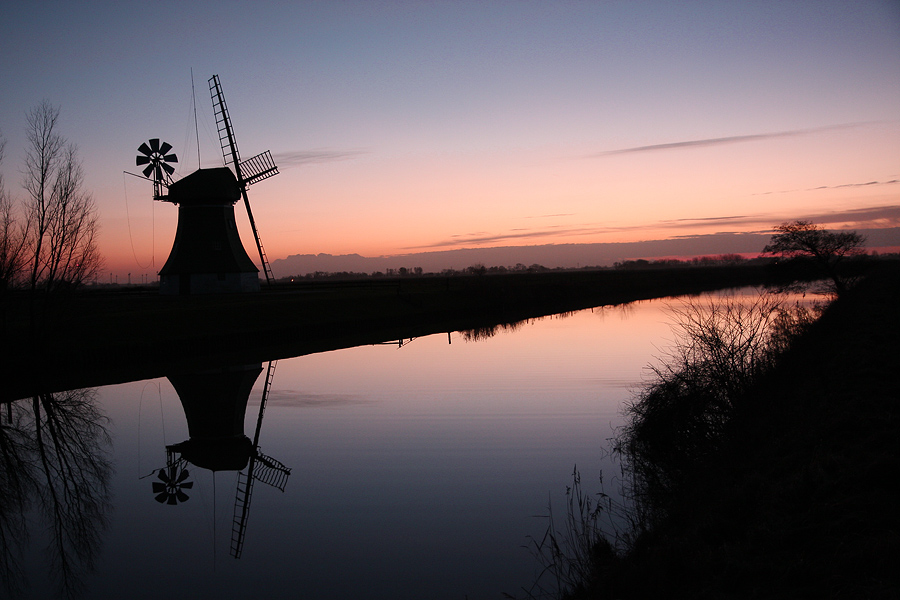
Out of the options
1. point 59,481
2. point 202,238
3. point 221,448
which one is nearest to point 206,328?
point 202,238

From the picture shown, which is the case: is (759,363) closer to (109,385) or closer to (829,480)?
(829,480)

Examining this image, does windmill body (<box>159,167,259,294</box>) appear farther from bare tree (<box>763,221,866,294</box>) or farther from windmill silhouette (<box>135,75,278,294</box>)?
bare tree (<box>763,221,866,294</box>)

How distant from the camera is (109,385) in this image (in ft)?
69.9

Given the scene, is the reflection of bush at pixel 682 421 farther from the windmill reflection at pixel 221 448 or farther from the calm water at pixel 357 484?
the windmill reflection at pixel 221 448

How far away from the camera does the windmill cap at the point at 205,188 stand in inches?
1634

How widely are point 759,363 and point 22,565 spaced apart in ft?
48.4

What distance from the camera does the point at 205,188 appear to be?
41.9 metres

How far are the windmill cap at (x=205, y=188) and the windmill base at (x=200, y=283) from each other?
4.75 m

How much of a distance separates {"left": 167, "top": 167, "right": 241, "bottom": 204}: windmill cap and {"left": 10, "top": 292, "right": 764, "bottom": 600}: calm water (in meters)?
22.2

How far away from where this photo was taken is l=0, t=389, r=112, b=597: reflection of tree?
8.51 m

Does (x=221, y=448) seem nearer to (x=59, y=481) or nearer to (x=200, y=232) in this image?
(x=59, y=481)

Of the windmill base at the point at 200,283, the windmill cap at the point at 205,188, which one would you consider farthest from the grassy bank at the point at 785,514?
the windmill cap at the point at 205,188

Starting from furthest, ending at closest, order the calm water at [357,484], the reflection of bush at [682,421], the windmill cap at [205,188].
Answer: the windmill cap at [205,188]
the reflection of bush at [682,421]
the calm water at [357,484]

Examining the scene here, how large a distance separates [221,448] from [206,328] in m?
17.2
